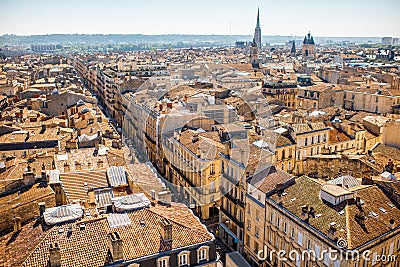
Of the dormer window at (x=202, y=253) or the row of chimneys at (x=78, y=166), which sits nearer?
the dormer window at (x=202, y=253)

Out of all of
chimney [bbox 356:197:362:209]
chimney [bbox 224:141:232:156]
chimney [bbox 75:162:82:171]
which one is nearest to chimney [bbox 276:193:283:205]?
chimney [bbox 356:197:362:209]

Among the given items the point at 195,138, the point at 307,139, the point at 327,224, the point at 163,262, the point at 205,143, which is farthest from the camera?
the point at 307,139

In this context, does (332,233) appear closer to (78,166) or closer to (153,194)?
(153,194)

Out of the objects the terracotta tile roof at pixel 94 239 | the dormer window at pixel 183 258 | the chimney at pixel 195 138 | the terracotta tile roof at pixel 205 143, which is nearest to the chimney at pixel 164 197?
the terracotta tile roof at pixel 94 239

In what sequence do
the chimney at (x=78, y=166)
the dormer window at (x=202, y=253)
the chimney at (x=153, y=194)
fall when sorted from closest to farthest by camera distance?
1. the dormer window at (x=202, y=253)
2. the chimney at (x=153, y=194)
3. the chimney at (x=78, y=166)

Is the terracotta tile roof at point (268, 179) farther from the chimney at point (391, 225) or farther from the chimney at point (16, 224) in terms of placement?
the chimney at point (16, 224)

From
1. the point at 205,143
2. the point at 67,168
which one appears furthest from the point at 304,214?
the point at 67,168

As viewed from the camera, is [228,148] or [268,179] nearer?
[268,179]

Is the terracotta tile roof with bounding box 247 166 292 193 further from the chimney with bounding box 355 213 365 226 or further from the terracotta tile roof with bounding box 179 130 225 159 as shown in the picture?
the terracotta tile roof with bounding box 179 130 225 159
